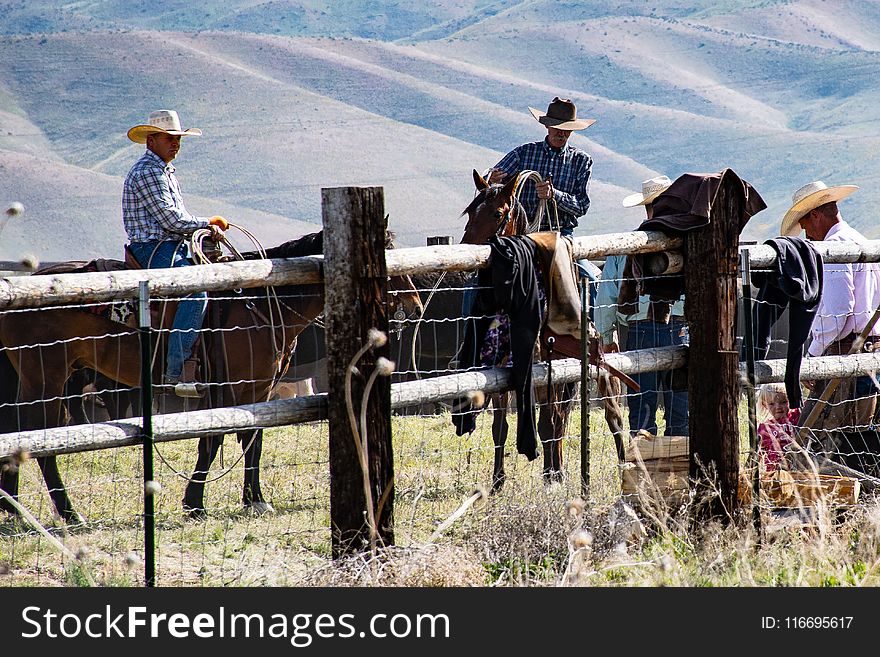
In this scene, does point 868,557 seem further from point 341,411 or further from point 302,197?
point 302,197

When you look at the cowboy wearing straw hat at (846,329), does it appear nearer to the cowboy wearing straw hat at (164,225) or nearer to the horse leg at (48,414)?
the cowboy wearing straw hat at (164,225)

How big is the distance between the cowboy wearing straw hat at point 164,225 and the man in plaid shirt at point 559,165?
2.31 metres

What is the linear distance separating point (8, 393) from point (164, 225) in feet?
4.71

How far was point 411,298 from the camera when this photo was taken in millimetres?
7680

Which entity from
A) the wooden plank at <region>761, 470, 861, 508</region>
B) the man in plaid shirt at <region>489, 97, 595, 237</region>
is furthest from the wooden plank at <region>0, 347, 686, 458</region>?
the man in plaid shirt at <region>489, 97, 595, 237</region>

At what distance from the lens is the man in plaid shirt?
27.2ft

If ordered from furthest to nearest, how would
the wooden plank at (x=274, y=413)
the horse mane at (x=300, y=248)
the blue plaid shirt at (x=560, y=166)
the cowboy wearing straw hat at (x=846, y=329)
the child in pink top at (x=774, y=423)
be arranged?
1. the blue plaid shirt at (x=560, y=166)
2. the horse mane at (x=300, y=248)
3. the cowboy wearing straw hat at (x=846, y=329)
4. the child in pink top at (x=774, y=423)
5. the wooden plank at (x=274, y=413)

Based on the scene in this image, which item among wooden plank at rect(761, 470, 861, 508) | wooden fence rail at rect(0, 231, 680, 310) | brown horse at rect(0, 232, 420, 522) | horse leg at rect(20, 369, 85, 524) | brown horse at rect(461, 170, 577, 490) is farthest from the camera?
brown horse at rect(461, 170, 577, 490)

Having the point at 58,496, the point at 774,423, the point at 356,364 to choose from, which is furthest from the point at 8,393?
the point at 774,423

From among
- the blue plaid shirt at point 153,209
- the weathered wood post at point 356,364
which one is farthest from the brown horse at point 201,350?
the weathered wood post at point 356,364

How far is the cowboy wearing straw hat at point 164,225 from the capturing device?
23.0ft

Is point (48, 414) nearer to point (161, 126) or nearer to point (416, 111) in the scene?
→ point (161, 126)

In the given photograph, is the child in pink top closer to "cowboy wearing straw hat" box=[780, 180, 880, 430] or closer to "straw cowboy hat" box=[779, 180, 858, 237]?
"cowboy wearing straw hat" box=[780, 180, 880, 430]

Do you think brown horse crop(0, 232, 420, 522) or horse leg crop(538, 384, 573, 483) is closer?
brown horse crop(0, 232, 420, 522)
